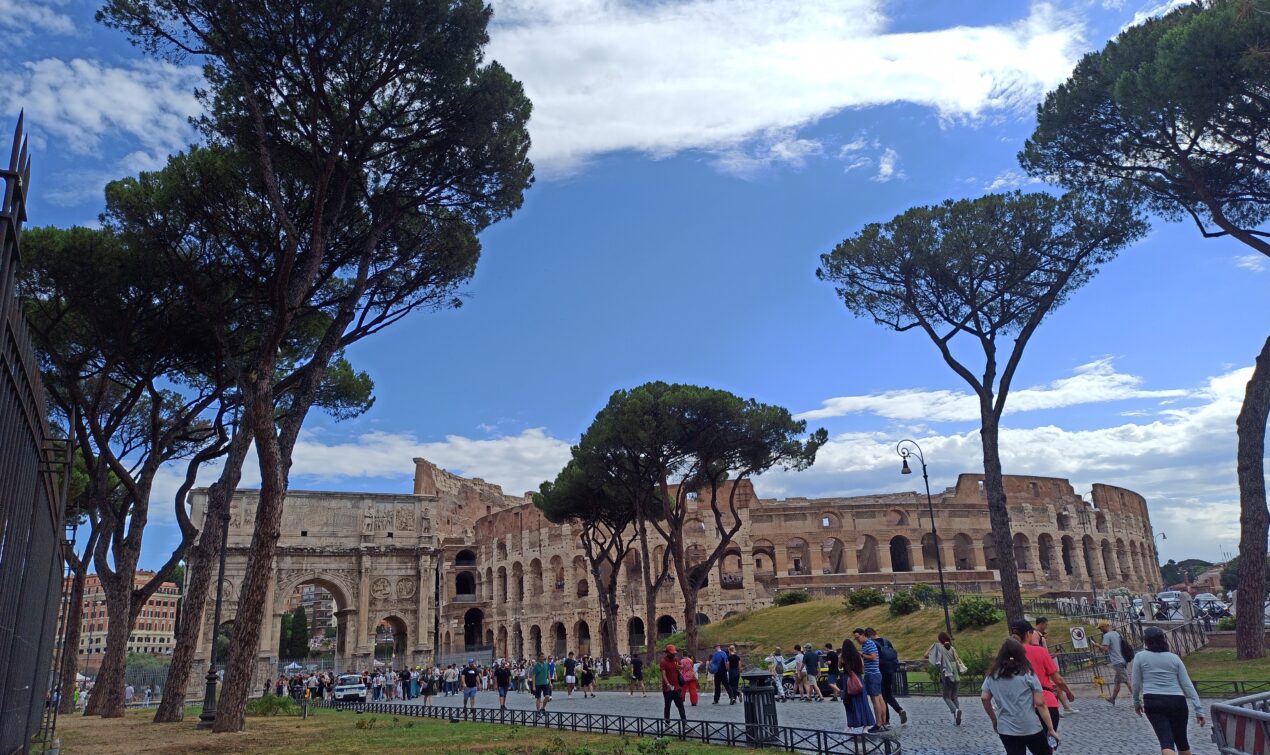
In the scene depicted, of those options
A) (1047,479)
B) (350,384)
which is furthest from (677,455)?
(1047,479)

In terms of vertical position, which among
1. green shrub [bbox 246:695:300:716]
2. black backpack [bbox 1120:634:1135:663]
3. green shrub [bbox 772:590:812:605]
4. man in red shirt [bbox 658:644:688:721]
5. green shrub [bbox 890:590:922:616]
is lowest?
green shrub [bbox 246:695:300:716]

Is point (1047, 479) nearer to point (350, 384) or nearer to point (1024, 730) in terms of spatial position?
point (350, 384)

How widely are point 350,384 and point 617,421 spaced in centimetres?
766

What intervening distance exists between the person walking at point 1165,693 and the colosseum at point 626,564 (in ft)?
108

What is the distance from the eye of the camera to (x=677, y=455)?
2364cm

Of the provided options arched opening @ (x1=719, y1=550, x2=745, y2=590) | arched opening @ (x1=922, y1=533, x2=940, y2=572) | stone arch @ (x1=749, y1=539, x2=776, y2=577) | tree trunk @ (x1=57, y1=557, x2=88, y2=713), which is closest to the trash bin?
tree trunk @ (x1=57, y1=557, x2=88, y2=713)

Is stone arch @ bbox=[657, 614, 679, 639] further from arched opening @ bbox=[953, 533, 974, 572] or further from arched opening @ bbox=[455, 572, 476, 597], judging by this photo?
arched opening @ bbox=[953, 533, 974, 572]

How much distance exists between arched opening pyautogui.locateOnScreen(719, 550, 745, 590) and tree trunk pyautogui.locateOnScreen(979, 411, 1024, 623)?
81.9ft

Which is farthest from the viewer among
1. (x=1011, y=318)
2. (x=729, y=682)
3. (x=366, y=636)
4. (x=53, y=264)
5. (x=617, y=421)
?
(x=366, y=636)

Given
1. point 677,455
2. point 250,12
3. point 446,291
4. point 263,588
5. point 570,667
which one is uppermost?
point 250,12

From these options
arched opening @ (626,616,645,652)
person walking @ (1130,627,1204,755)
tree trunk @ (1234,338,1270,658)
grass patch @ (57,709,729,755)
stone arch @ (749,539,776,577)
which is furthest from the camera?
stone arch @ (749,539,776,577)

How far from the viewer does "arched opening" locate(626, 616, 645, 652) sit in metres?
41.6

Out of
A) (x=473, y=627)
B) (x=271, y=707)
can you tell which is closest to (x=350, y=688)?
(x=271, y=707)

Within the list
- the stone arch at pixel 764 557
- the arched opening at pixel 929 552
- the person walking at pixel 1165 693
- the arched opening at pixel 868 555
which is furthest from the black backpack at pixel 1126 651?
the arched opening at pixel 929 552
